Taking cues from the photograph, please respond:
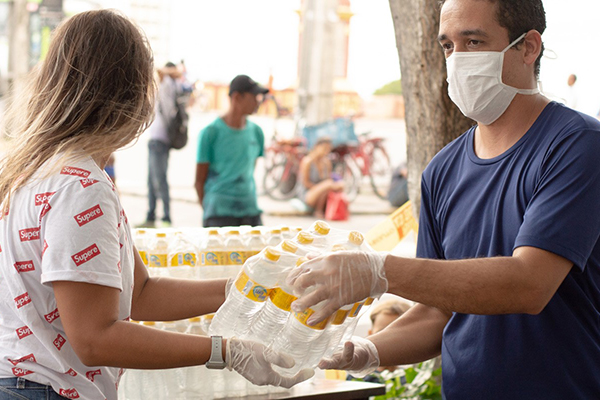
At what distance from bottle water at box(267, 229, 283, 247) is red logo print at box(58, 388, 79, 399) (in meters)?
1.27

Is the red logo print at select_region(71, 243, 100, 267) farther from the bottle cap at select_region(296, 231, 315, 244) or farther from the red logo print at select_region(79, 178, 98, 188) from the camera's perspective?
the bottle cap at select_region(296, 231, 315, 244)

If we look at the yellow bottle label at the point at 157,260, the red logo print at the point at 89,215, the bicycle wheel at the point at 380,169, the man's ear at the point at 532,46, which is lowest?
the bicycle wheel at the point at 380,169

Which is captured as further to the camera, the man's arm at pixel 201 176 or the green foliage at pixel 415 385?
the man's arm at pixel 201 176

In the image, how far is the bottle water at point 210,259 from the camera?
9.51ft

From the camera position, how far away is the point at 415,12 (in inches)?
140

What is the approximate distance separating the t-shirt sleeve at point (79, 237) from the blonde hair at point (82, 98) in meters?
0.14

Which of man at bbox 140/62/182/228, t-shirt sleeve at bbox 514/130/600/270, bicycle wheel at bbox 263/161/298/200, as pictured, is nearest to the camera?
t-shirt sleeve at bbox 514/130/600/270

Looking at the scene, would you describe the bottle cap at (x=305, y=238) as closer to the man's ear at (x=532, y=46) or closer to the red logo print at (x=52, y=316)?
the red logo print at (x=52, y=316)

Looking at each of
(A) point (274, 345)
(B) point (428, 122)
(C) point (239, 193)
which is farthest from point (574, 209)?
(C) point (239, 193)

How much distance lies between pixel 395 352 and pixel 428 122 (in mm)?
1613

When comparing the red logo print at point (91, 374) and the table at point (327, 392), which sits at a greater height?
the red logo print at point (91, 374)

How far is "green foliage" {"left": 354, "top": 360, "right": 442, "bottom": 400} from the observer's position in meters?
3.66

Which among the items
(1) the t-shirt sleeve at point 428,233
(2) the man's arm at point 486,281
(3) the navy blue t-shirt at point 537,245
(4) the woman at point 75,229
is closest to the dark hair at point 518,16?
(3) the navy blue t-shirt at point 537,245

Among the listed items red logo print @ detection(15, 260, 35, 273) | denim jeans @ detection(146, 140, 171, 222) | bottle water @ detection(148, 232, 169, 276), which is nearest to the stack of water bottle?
red logo print @ detection(15, 260, 35, 273)
